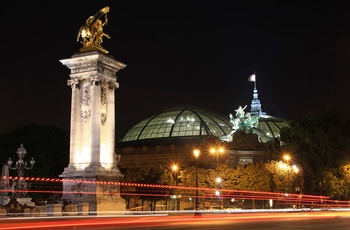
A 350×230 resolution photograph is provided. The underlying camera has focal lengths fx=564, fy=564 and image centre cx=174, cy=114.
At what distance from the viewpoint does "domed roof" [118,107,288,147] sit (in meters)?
112

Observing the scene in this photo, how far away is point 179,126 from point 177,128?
37.0 inches

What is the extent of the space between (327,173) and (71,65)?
118 feet

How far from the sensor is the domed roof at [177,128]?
366 feet

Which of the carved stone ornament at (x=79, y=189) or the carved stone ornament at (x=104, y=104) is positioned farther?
the carved stone ornament at (x=104, y=104)

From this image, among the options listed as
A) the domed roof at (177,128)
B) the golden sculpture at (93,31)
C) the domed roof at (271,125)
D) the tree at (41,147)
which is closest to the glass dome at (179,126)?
the domed roof at (177,128)

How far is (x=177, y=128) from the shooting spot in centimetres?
11412

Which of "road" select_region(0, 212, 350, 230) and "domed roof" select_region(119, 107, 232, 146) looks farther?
"domed roof" select_region(119, 107, 232, 146)

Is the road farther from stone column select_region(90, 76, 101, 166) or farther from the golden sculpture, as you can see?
the golden sculpture

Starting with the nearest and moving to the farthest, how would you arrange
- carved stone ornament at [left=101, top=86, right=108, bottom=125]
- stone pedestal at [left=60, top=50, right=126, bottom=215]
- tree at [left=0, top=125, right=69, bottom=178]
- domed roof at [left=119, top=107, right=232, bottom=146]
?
1. stone pedestal at [left=60, top=50, right=126, bottom=215]
2. carved stone ornament at [left=101, top=86, right=108, bottom=125]
3. tree at [left=0, top=125, right=69, bottom=178]
4. domed roof at [left=119, top=107, right=232, bottom=146]

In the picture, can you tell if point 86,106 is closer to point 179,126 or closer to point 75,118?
point 75,118

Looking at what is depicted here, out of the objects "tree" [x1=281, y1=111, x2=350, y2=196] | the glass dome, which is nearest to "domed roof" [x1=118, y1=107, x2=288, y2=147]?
the glass dome

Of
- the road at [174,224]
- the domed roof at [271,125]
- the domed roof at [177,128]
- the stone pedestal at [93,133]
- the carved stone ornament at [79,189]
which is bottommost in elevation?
the road at [174,224]

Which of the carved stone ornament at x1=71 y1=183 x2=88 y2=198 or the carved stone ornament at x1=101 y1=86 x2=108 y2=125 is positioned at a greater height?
the carved stone ornament at x1=101 y1=86 x2=108 y2=125

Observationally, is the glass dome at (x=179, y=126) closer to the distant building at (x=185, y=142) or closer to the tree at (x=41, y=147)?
the distant building at (x=185, y=142)
